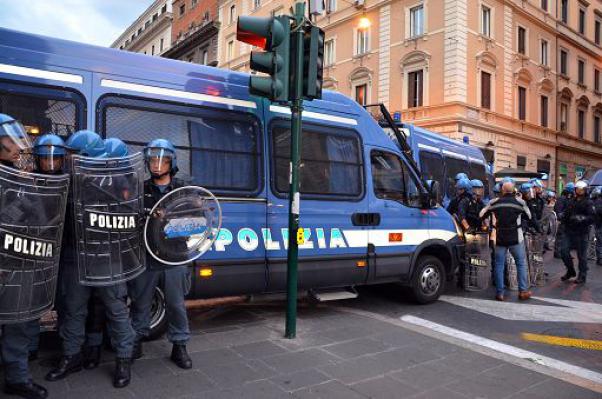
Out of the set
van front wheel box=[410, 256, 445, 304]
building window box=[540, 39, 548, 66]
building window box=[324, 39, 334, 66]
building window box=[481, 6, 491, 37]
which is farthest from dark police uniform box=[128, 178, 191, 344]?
building window box=[540, 39, 548, 66]

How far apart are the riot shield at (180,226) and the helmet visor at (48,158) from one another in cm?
72

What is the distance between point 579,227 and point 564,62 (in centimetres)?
2733

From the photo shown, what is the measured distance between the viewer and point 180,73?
462cm

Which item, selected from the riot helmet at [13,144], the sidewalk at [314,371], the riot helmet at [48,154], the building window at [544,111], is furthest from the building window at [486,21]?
the riot helmet at [13,144]

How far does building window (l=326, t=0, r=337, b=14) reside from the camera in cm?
2952

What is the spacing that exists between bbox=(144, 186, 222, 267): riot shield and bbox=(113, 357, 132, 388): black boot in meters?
0.76

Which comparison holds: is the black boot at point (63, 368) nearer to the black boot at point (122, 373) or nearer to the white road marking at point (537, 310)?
the black boot at point (122, 373)

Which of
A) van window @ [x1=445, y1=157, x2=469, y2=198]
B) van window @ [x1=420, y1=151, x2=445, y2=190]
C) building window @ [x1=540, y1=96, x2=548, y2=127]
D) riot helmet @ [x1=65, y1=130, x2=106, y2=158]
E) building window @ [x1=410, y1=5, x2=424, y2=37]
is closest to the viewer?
riot helmet @ [x1=65, y1=130, x2=106, y2=158]

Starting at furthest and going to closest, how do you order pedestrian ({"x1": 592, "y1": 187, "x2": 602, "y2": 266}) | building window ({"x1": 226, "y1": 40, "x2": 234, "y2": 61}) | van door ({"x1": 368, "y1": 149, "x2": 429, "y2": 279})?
building window ({"x1": 226, "y1": 40, "x2": 234, "y2": 61}), pedestrian ({"x1": 592, "y1": 187, "x2": 602, "y2": 266}), van door ({"x1": 368, "y1": 149, "x2": 429, "y2": 279})

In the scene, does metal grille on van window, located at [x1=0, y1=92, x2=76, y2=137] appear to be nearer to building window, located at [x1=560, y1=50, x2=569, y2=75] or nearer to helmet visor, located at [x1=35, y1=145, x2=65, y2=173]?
helmet visor, located at [x1=35, y1=145, x2=65, y2=173]

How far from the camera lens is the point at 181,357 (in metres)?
3.94

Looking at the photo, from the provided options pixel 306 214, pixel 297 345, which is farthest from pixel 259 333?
pixel 306 214

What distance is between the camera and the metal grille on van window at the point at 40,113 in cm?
383

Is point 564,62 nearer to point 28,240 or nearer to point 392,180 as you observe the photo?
point 392,180
